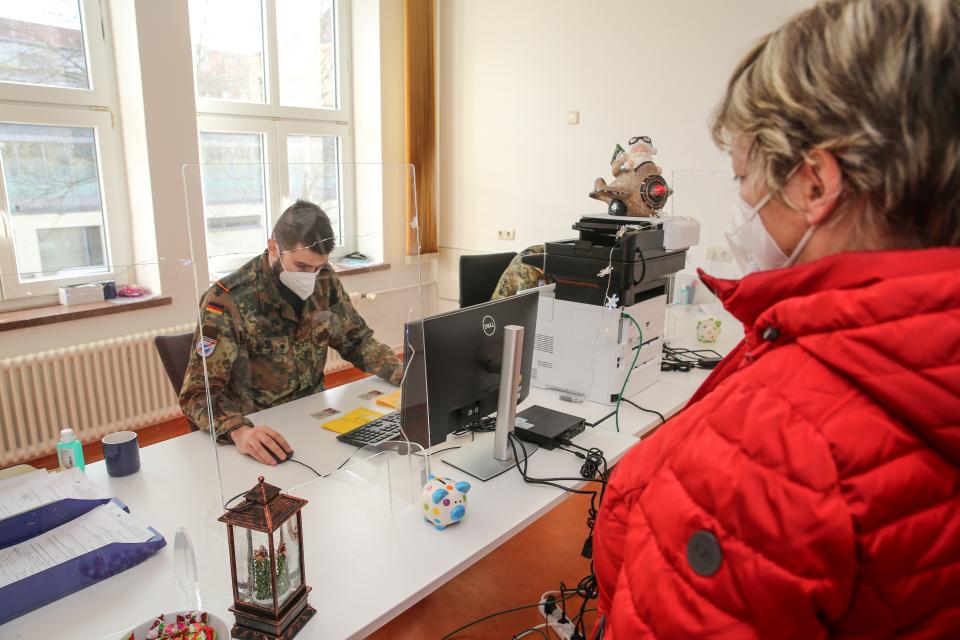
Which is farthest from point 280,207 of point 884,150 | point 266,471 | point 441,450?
point 884,150

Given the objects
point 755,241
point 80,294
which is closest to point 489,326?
point 755,241

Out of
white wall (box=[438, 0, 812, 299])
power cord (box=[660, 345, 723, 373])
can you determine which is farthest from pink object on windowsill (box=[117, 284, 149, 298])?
power cord (box=[660, 345, 723, 373])

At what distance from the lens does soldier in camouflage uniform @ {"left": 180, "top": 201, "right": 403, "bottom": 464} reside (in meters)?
1.50

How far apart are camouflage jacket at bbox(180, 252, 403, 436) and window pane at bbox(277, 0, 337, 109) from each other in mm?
2580

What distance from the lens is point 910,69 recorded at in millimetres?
540

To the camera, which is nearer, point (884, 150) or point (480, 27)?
point (884, 150)

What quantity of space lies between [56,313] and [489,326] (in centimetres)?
226

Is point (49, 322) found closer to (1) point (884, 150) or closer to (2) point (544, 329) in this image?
(2) point (544, 329)

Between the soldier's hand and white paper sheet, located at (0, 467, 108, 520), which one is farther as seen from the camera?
the soldier's hand

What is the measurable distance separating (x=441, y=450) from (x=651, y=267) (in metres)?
0.99

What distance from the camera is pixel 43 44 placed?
2914 mm

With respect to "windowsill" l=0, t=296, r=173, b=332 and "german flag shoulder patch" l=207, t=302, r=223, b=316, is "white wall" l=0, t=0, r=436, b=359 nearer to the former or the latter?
"windowsill" l=0, t=296, r=173, b=332

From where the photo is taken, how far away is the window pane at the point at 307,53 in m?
3.89

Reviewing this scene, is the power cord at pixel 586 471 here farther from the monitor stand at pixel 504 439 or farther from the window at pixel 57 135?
the window at pixel 57 135
